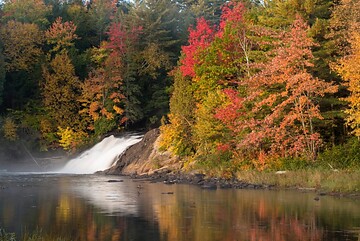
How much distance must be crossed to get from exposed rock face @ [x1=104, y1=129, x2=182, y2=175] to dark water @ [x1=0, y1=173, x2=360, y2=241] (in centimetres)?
1026

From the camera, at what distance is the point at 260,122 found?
38.3 meters

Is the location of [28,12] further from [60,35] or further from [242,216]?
[242,216]

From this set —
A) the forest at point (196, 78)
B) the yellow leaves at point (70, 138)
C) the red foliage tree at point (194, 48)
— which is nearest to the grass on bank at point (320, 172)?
the forest at point (196, 78)

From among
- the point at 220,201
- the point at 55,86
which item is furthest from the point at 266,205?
the point at 55,86

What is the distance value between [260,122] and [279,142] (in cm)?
174

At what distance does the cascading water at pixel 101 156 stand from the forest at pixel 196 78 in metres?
3.53

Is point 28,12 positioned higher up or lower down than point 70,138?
higher up

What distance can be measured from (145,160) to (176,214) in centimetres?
2381

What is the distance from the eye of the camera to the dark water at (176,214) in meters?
20.7

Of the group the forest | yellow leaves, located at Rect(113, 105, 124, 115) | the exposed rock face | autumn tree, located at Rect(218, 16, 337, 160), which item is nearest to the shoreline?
the exposed rock face

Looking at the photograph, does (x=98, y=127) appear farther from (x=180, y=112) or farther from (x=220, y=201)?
(x=220, y=201)

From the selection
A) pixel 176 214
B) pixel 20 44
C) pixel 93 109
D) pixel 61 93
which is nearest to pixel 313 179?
pixel 176 214

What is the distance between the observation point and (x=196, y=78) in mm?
50000

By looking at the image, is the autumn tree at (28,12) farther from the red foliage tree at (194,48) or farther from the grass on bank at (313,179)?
the grass on bank at (313,179)
